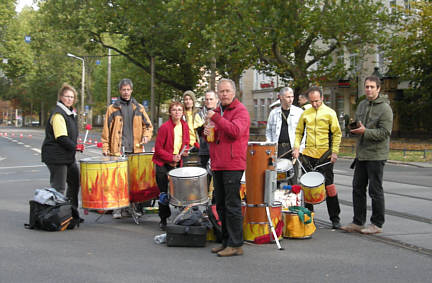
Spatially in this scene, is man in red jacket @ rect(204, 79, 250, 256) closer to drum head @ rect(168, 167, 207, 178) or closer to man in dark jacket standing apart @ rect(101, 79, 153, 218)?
drum head @ rect(168, 167, 207, 178)

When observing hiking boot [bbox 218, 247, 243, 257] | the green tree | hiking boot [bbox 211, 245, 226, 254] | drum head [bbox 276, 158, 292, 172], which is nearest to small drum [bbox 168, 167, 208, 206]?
hiking boot [bbox 211, 245, 226, 254]

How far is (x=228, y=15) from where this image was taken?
1121 inches

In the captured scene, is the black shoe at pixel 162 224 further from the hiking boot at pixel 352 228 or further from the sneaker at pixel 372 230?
the sneaker at pixel 372 230

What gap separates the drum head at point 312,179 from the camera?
7.89 metres

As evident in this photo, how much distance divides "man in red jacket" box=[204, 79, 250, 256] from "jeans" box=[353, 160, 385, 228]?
6.75ft

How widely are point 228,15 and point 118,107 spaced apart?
807 inches

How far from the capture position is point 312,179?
7.95 m

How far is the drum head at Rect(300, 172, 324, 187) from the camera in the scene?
25.9ft

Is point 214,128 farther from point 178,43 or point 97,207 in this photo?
point 178,43

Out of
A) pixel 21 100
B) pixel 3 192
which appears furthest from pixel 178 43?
pixel 21 100

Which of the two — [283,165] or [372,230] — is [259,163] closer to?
[283,165]

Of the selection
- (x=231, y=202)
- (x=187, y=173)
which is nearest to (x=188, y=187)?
(x=187, y=173)

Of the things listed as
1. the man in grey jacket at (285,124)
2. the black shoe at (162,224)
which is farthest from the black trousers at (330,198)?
the black shoe at (162,224)

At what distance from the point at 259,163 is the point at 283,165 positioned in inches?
38.3
